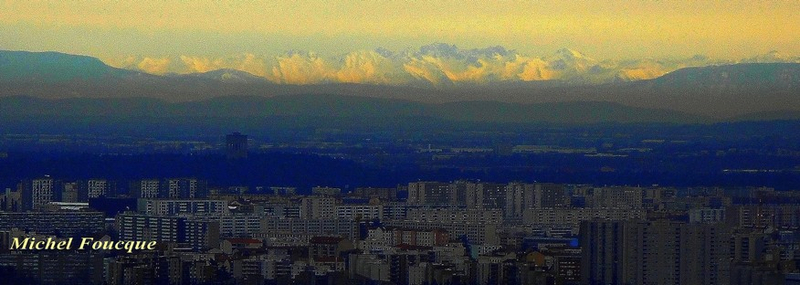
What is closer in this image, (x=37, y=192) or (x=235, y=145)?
(x=37, y=192)

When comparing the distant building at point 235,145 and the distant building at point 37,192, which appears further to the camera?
the distant building at point 235,145

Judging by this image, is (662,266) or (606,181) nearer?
(662,266)

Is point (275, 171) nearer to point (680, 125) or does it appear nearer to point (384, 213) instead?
point (384, 213)

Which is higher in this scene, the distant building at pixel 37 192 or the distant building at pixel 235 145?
the distant building at pixel 235 145

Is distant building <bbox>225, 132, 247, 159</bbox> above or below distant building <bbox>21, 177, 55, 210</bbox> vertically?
above

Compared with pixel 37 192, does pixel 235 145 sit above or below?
above

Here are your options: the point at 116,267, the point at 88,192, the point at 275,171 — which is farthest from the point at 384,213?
the point at 116,267

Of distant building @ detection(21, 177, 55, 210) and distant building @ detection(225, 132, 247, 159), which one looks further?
distant building @ detection(225, 132, 247, 159)

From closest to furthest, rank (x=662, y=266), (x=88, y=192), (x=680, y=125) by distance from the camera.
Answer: (x=662, y=266), (x=680, y=125), (x=88, y=192)
